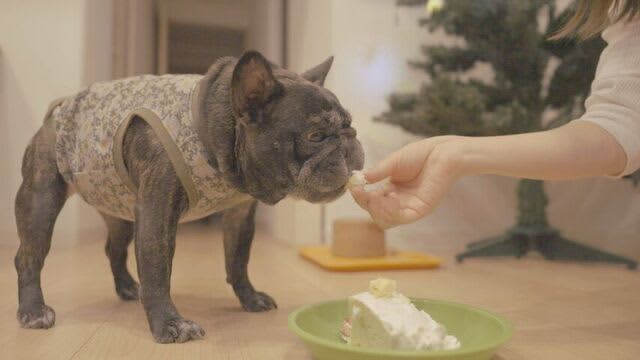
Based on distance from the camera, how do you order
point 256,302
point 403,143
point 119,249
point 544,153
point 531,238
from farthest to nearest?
point 403,143
point 531,238
point 119,249
point 256,302
point 544,153

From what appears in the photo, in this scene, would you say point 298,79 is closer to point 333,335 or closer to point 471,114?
point 333,335

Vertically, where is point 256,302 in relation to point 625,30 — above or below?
below

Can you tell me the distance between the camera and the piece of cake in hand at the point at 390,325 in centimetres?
75

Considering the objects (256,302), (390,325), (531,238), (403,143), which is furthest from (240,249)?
(531,238)

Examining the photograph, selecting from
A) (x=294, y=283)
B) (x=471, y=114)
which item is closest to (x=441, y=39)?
(x=471, y=114)

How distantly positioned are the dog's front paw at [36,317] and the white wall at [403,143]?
1.34 metres

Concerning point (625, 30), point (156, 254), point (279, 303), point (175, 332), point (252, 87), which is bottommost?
point (279, 303)

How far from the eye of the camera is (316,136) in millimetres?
951

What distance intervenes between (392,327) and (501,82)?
157 cm

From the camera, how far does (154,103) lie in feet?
3.45

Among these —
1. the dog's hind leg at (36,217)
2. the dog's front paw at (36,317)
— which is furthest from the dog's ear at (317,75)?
the dog's front paw at (36,317)

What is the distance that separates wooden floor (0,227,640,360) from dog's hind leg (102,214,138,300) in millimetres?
53

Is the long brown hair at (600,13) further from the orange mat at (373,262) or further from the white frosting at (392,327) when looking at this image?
the orange mat at (373,262)

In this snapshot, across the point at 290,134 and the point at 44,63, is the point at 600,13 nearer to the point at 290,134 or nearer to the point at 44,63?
the point at 290,134
